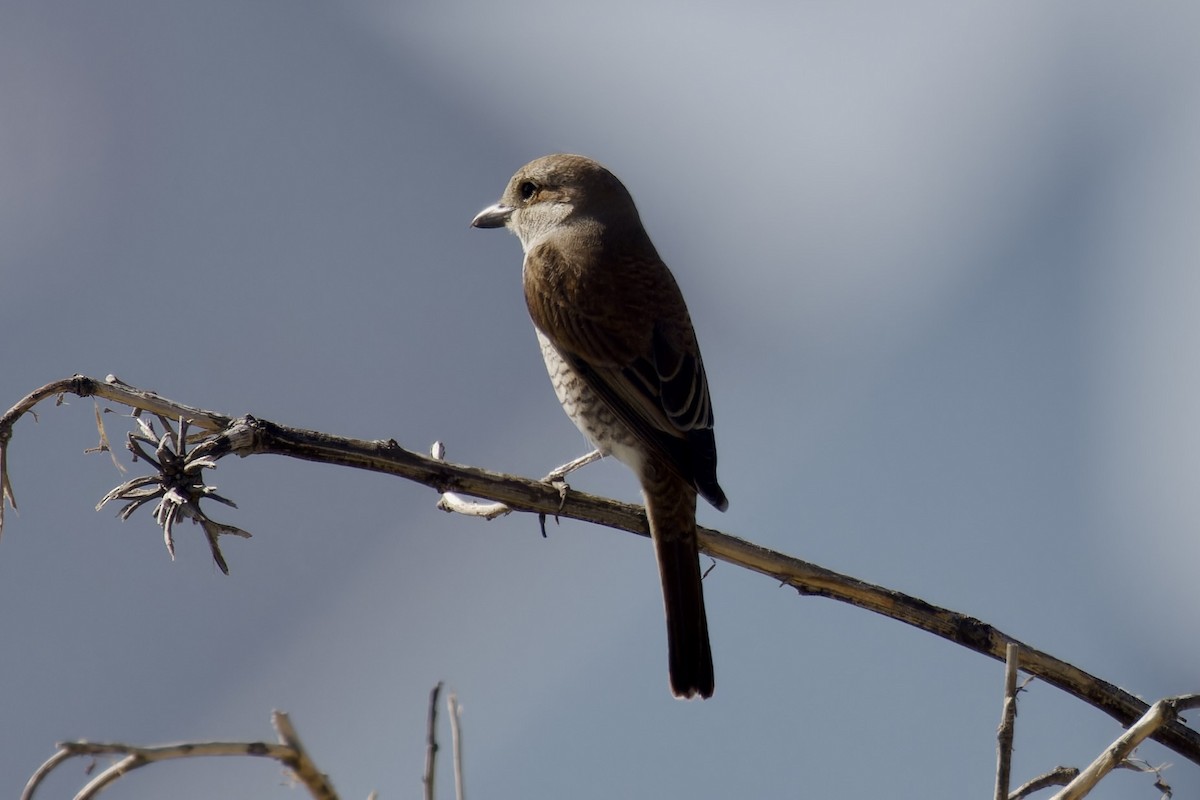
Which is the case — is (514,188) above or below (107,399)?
above

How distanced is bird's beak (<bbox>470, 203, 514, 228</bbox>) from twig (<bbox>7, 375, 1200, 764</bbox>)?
2313mm

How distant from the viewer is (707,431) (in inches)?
136

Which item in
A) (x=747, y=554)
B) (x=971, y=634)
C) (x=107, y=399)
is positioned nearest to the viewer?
(x=107, y=399)

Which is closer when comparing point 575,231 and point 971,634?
point 971,634

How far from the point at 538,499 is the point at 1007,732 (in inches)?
39.0

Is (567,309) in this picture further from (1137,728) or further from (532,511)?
(1137,728)

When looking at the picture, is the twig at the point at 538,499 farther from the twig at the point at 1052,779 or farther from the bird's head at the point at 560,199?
the bird's head at the point at 560,199

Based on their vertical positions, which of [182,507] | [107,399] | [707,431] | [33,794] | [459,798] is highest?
[707,431]

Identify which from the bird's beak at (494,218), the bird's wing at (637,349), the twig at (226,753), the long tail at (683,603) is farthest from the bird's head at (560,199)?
the twig at (226,753)

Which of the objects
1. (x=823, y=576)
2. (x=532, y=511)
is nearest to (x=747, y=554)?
(x=823, y=576)

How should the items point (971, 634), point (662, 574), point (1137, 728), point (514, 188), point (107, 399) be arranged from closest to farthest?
point (1137, 728) → point (107, 399) → point (971, 634) → point (662, 574) → point (514, 188)

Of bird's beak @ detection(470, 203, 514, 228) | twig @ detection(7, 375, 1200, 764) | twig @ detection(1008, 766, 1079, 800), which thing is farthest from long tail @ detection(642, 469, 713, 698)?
bird's beak @ detection(470, 203, 514, 228)

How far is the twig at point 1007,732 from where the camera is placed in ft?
4.61

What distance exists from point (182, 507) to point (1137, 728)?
122 cm
